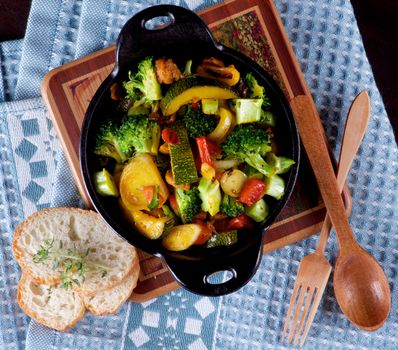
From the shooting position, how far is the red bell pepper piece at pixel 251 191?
6.09 feet

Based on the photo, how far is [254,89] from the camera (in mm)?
1896

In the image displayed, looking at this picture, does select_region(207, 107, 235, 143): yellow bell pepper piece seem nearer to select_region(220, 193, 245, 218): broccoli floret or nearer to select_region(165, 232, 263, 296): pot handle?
select_region(220, 193, 245, 218): broccoli floret

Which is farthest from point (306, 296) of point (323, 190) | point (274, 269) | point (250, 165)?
point (250, 165)

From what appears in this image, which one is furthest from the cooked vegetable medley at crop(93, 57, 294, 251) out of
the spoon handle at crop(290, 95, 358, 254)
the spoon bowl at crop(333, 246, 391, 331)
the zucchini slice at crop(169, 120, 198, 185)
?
the spoon bowl at crop(333, 246, 391, 331)

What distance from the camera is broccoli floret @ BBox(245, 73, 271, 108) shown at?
1.89m

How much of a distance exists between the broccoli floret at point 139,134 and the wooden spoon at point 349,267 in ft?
1.67

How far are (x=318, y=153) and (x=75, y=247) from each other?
0.89 metres

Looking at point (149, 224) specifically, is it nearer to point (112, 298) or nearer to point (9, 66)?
point (112, 298)

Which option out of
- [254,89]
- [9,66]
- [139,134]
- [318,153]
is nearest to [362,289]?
[318,153]

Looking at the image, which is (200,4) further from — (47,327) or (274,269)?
(47,327)

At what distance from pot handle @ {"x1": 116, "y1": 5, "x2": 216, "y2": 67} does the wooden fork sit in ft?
1.88

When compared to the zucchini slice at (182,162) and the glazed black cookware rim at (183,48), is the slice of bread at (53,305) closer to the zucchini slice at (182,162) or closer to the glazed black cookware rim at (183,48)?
the glazed black cookware rim at (183,48)

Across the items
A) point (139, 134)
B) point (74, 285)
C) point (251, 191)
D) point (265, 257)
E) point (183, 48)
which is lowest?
point (265, 257)

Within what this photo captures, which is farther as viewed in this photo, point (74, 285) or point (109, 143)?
point (74, 285)
